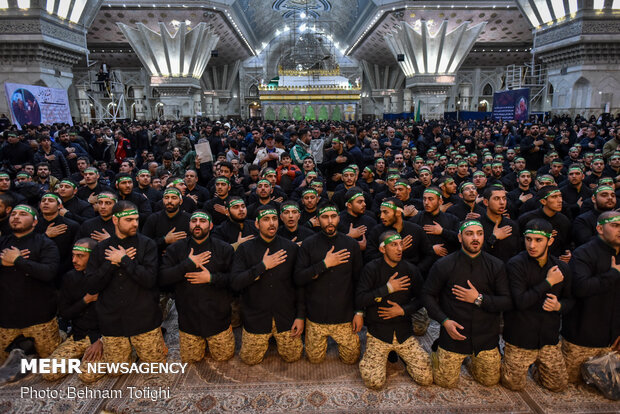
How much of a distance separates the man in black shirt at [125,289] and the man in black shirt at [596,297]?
3.83 meters

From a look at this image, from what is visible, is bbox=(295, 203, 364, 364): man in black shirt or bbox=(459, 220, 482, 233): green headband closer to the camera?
bbox=(459, 220, 482, 233): green headband

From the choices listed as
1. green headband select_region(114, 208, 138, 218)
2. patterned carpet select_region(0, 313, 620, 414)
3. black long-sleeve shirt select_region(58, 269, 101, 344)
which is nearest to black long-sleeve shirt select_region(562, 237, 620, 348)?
patterned carpet select_region(0, 313, 620, 414)

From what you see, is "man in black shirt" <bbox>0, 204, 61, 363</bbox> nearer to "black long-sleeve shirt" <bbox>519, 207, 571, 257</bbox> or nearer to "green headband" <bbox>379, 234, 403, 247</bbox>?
"green headband" <bbox>379, 234, 403, 247</bbox>

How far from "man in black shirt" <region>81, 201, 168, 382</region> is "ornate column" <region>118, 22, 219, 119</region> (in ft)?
75.0

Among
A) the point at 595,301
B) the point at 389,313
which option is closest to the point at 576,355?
the point at 595,301

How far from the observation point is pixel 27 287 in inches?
145

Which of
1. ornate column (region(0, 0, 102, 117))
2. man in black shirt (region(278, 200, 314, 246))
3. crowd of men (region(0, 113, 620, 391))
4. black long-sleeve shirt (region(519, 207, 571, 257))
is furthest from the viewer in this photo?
ornate column (region(0, 0, 102, 117))

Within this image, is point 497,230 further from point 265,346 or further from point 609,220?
point 265,346

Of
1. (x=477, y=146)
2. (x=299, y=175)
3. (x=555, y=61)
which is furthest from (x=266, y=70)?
(x=299, y=175)

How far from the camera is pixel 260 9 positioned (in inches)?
1412

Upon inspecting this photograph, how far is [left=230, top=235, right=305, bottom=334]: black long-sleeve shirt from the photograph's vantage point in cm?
371

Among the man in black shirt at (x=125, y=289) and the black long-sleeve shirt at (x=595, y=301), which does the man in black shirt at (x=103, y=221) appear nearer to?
the man in black shirt at (x=125, y=289)

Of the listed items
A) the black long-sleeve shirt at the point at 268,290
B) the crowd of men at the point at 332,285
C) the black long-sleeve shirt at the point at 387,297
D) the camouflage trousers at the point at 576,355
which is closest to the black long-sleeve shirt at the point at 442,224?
the crowd of men at the point at 332,285

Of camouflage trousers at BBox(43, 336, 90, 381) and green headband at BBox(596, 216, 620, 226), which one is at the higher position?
green headband at BBox(596, 216, 620, 226)
